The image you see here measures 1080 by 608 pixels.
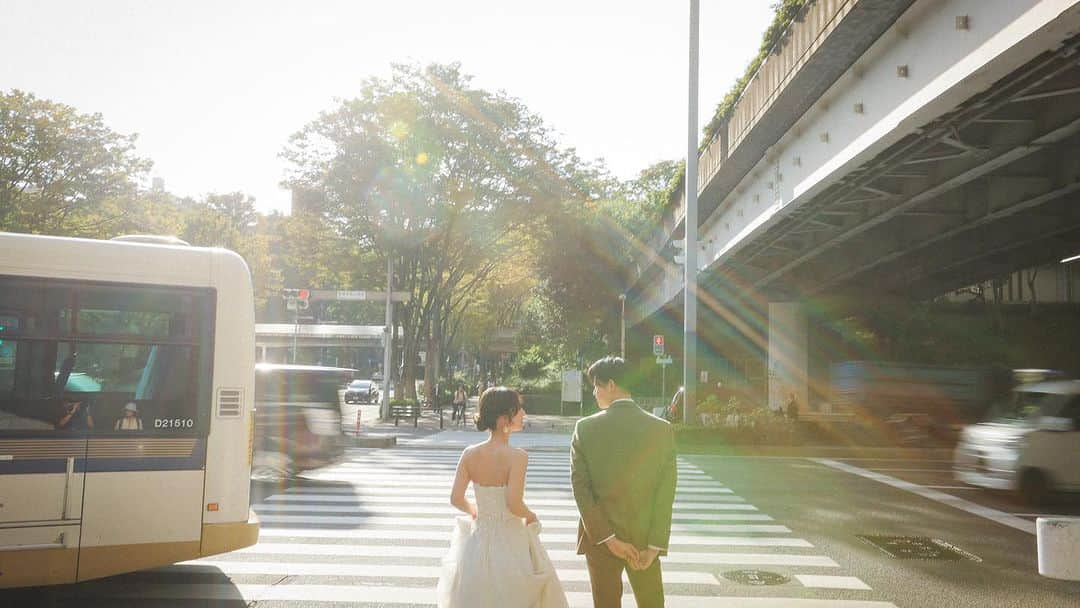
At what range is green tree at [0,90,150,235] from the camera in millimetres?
31562

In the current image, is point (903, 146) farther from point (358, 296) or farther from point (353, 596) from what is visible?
point (358, 296)

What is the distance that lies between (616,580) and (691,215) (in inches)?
787

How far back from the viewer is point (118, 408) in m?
6.83

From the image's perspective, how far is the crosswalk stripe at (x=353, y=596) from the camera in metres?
7.05

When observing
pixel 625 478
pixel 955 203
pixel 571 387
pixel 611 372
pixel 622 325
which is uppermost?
pixel 955 203

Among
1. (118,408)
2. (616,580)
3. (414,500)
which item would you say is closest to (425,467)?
(414,500)

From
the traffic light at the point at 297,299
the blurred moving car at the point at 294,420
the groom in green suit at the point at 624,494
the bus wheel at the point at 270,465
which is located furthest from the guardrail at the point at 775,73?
the traffic light at the point at 297,299

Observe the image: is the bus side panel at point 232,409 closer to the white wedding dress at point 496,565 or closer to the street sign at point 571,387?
the white wedding dress at point 496,565

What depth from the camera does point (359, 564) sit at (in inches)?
330

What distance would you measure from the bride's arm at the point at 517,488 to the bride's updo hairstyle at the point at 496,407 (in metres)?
0.23

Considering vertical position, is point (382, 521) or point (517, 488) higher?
point (517, 488)

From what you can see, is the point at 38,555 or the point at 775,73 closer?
the point at 38,555

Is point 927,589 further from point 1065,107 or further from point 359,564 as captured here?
point 1065,107

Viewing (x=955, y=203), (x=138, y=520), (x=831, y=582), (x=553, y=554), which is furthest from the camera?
(x=955, y=203)
